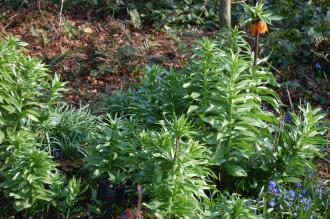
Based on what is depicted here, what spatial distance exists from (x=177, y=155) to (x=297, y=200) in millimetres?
1262

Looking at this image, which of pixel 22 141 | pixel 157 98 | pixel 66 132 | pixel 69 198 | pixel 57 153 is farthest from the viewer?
pixel 66 132

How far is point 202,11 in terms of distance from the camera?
30.7ft

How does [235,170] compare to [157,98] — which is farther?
[157,98]

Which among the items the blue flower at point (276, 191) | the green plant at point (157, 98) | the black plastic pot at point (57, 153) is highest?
the green plant at point (157, 98)

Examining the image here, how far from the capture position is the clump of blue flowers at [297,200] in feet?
14.7

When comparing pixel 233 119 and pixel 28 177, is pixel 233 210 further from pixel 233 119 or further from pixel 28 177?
pixel 28 177

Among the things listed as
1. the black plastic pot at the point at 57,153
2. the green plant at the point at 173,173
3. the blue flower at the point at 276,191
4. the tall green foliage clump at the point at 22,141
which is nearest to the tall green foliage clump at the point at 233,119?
the blue flower at the point at 276,191

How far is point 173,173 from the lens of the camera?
3992mm

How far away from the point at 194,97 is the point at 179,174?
76 centimetres

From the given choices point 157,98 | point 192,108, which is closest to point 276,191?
point 192,108

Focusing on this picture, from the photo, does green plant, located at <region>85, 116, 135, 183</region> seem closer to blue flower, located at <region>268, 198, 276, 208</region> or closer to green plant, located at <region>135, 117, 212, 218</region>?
green plant, located at <region>135, 117, 212, 218</region>

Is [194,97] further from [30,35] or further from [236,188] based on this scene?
[30,35]

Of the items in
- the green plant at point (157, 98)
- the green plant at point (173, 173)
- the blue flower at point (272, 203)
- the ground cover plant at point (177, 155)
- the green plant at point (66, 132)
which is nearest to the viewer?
the green plant at point (173, 173)

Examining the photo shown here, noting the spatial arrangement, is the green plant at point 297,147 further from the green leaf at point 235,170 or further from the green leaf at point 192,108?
the green leaf at point 192,108
